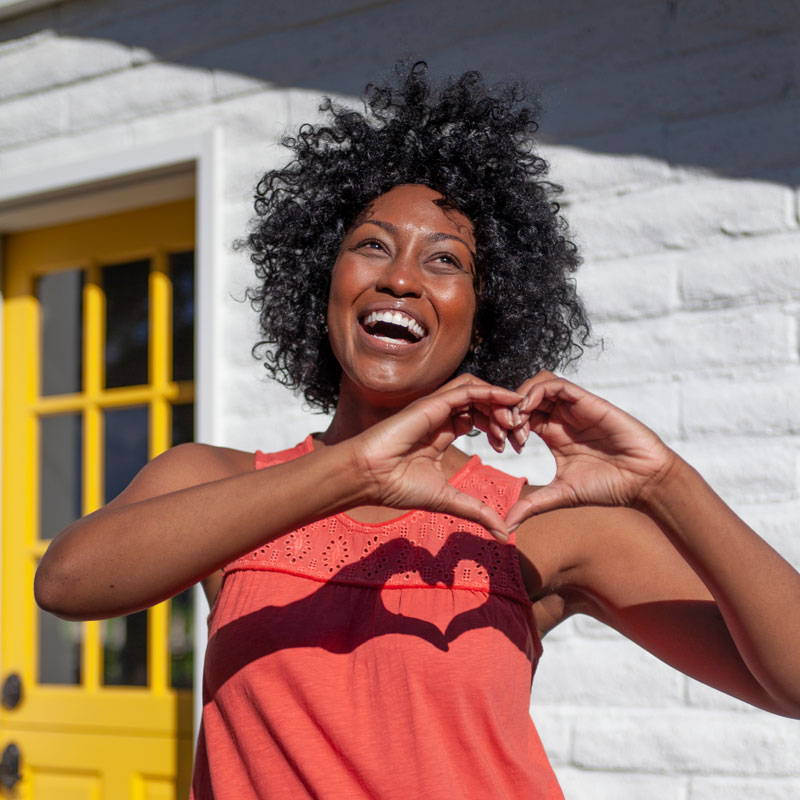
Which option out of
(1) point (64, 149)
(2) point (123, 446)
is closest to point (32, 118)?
(1) point (64, 149)

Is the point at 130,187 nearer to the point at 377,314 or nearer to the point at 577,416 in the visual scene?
the point at 377,314

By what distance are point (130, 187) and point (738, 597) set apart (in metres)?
2.21

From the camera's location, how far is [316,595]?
1.78 m

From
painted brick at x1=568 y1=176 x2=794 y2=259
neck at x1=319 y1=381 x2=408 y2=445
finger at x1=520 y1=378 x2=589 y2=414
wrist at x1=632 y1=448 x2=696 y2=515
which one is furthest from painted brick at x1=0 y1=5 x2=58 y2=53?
Result: wrist at x1=632 y1=448 x2=696 y2=515

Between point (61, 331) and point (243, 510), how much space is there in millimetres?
2268

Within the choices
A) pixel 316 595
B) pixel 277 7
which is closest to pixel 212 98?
pixel 277 7

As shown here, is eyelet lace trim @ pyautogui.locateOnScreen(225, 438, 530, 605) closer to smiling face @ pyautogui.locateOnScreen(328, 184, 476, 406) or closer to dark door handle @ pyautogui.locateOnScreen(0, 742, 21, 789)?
smiling face @ pyautogui.locateOnScreen(328, 184, 476, 406)

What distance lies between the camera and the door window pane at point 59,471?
140 inches

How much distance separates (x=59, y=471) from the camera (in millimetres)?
3602

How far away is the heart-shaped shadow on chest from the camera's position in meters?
1.73

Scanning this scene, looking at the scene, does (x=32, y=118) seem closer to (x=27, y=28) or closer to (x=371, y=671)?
(x=27, y=28)

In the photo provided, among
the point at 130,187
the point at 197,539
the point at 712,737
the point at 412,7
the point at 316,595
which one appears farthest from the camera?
the point at 130,187

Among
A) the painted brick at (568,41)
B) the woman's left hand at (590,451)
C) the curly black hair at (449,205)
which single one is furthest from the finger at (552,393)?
the painted brick at (568,41)

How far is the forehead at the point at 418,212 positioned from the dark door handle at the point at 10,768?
212 cm
